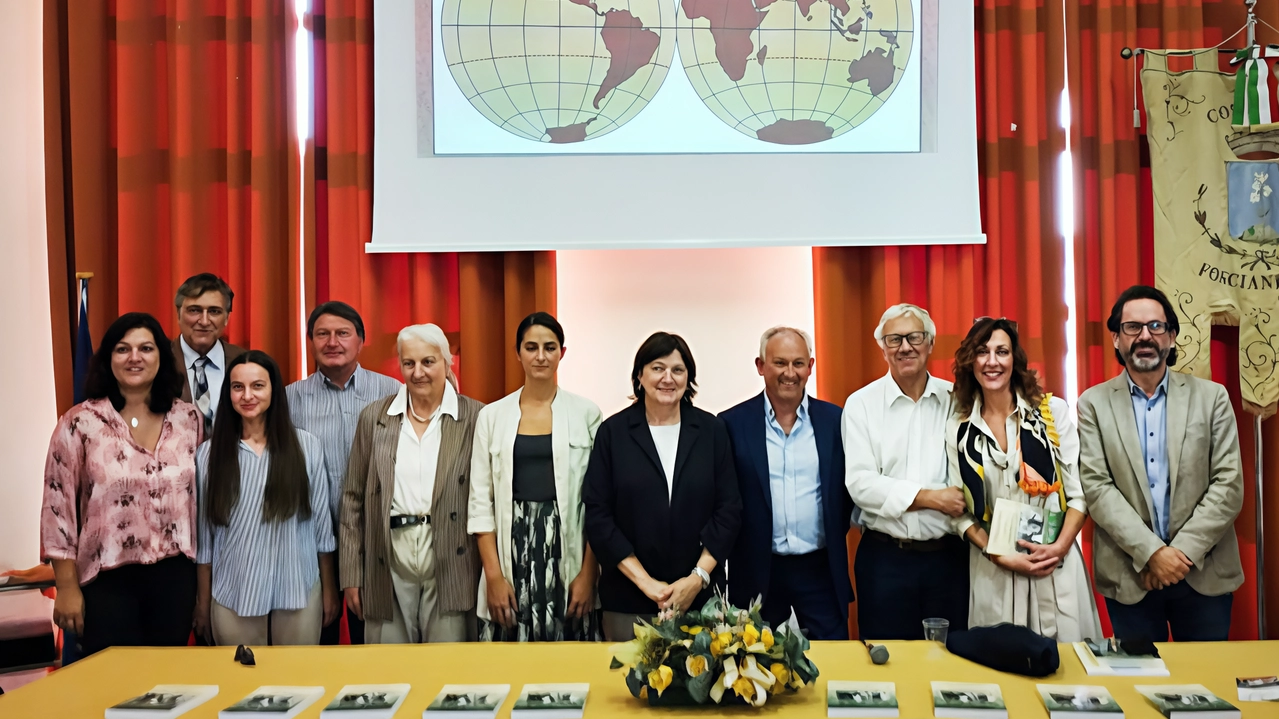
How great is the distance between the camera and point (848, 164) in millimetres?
3598

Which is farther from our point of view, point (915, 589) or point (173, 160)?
point (173, 160)

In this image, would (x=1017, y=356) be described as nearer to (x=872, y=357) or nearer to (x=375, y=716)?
(x=872, y=357)

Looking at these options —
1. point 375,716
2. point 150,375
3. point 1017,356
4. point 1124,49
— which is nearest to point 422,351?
point 150,375

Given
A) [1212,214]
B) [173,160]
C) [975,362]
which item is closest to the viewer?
[975,362]

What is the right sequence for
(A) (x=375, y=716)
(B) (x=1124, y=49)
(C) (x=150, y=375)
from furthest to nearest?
(B) (x=1124, y=49), (C) (x=150, y=375), (A) (x=375, y=716)

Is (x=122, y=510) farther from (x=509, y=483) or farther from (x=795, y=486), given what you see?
(x=795, y=486)

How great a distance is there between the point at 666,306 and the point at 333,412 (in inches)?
58.2

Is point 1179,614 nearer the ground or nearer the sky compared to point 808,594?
nearer the ground

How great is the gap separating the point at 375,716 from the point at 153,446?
1.38m

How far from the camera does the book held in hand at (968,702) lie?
5.59 ft

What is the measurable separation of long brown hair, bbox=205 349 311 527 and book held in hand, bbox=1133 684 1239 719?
217cm

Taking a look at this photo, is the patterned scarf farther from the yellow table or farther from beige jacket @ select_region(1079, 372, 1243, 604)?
the yellow table

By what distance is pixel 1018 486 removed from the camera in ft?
8.52

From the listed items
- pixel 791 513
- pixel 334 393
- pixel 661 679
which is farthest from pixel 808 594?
pixel 334 393
